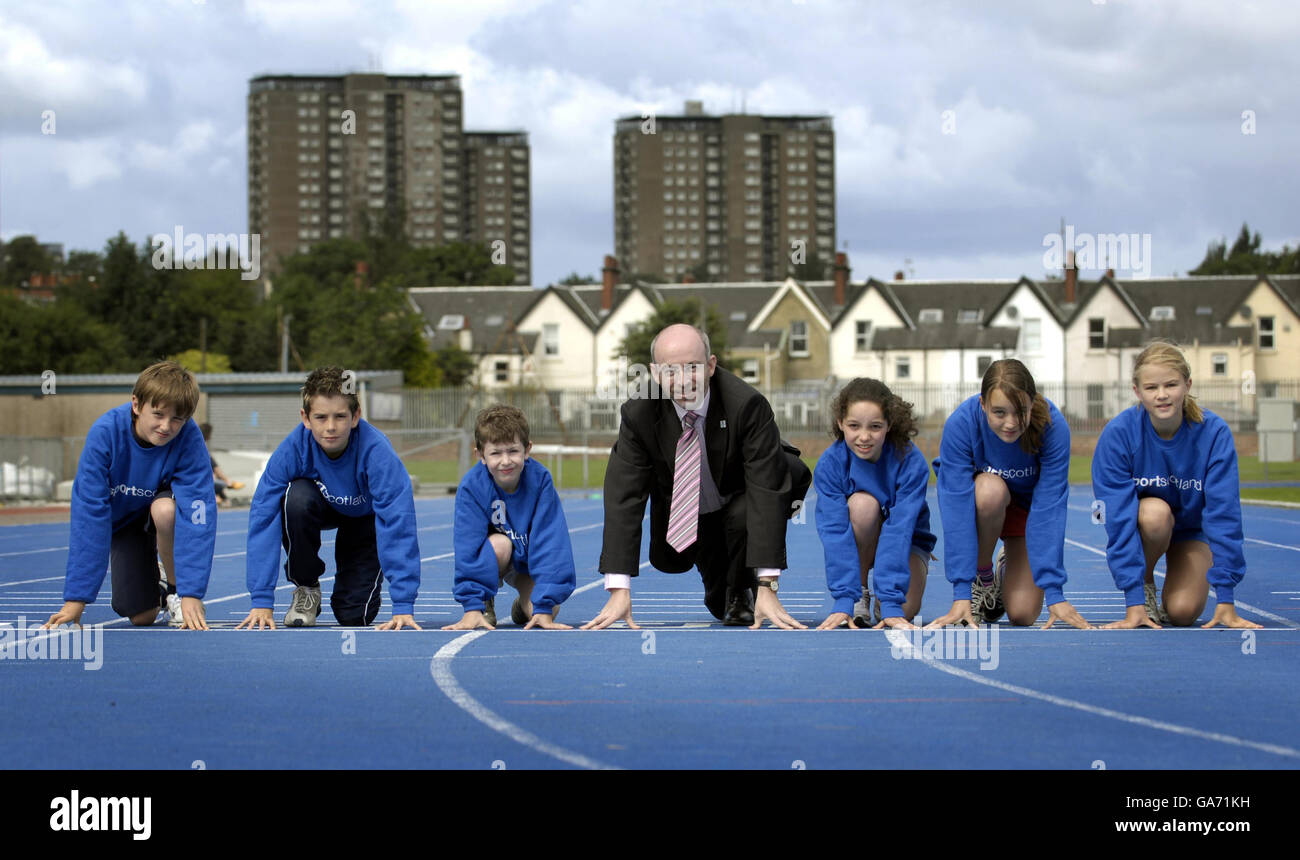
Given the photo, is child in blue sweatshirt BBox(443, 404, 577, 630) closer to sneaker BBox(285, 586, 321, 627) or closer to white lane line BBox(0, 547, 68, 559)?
sneaker BBox(285, 586, 321, 627)

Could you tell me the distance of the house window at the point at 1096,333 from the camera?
6925 cm

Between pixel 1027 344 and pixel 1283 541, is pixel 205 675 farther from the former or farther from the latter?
pixel 1027 344

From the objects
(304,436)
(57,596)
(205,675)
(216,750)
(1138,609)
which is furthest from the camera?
(57,596)

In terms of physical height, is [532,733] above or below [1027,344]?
below

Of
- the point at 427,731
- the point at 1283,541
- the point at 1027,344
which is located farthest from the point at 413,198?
the point at 427,731

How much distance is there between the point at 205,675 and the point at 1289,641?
5.24 m

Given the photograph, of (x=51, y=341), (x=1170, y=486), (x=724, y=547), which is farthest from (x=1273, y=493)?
(x=51, y=341)

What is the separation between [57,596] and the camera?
438 inches

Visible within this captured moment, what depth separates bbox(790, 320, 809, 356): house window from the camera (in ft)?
240

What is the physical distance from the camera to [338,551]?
8586mm

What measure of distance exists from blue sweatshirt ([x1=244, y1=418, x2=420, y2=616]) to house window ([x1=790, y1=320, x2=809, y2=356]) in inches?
2589

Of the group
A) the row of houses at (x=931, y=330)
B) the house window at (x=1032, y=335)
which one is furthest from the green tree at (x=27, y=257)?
the house window at (x=1032, y=335)

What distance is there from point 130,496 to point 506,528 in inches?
85.5

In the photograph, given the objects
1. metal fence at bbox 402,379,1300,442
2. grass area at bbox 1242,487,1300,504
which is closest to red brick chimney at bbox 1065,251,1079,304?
metal fence at bbox 402,379,1300,442
